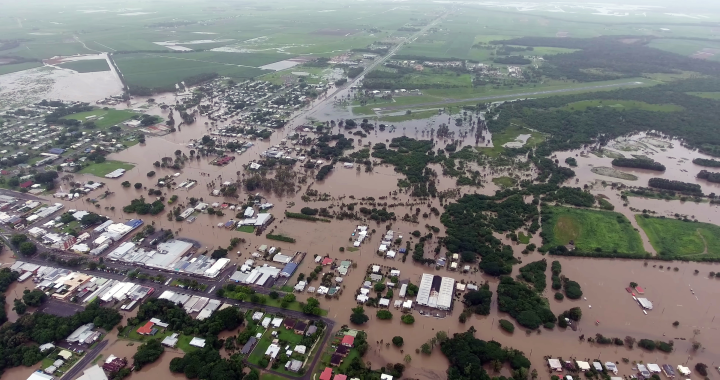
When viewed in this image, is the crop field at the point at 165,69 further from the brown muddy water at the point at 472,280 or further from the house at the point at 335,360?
the house at the point at 335,360

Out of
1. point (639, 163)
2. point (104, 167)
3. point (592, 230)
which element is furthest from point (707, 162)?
point (104, 167)

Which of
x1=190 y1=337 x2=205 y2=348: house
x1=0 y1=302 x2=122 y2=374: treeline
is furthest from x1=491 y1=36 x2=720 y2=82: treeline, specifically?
x1=0 y1=302 x2=122 y2=374: treeline

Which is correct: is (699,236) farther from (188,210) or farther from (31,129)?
(31,129)

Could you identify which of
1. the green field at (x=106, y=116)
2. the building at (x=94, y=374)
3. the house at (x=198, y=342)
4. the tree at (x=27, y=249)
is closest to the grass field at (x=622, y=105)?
the house at (x=198, y=342)

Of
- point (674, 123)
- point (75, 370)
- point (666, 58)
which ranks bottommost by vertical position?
point (75, 370)

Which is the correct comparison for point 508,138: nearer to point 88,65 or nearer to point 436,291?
point 436,291

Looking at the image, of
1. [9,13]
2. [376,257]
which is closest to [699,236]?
[376,257]
